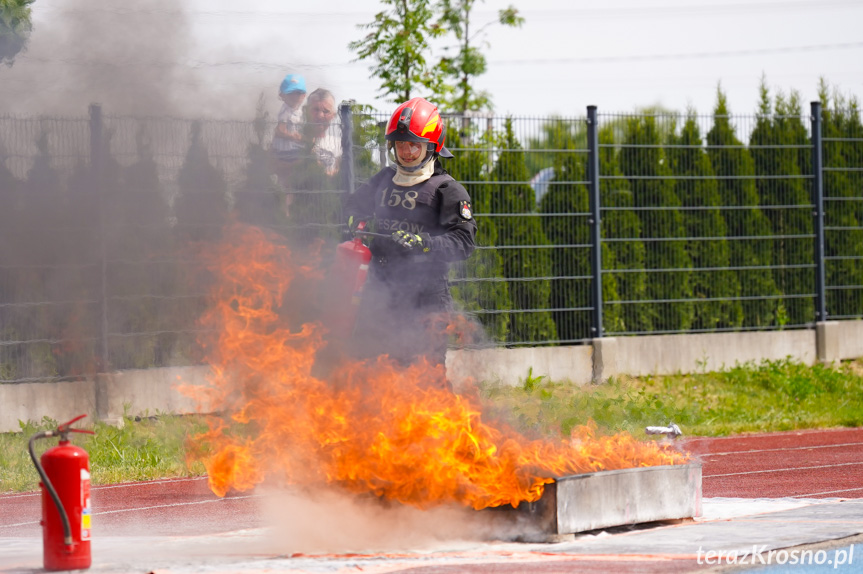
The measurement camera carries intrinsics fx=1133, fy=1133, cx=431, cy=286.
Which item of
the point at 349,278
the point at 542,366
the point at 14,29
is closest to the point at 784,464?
the point at 542,366

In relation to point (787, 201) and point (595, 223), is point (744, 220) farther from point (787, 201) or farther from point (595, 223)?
point (595, 223)

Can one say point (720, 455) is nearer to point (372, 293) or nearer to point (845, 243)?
point (372, 293)

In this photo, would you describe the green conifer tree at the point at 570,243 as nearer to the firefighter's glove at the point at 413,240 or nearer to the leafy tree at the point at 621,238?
the leafy tree at the point at 621,238

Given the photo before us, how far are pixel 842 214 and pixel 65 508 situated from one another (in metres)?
14.3

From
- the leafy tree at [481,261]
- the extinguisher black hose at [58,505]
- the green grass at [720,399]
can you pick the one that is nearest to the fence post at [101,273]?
the extinguisher black hose at [58,505]

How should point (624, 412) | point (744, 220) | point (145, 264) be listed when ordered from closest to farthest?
point (145, 264) → point (624, 412) → point (744, 220)

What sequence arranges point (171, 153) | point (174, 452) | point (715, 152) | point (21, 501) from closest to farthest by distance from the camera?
point (171, 153) < point (21, 501) < point (174, 452) < point (715, 152)

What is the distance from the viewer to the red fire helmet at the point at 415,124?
6719 mm

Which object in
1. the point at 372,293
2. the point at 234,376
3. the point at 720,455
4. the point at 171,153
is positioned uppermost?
the point at 171,153

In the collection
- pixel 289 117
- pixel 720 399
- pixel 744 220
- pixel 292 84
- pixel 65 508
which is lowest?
pixel 720 399

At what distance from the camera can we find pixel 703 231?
16.1m

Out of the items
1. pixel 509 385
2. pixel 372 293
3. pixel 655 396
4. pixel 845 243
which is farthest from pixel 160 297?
pixel 845 243

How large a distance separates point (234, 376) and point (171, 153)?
138cm

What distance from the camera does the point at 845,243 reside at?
56.1 ft
